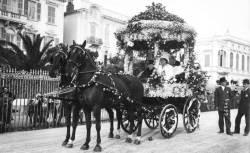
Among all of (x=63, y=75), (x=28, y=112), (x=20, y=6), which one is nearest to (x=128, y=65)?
(x=63, y=75)

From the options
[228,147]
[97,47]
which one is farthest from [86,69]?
[97,47]

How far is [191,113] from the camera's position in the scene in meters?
9.39

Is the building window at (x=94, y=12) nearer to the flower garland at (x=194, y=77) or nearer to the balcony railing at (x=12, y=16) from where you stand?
the balcony railing at (x=12, y=16)

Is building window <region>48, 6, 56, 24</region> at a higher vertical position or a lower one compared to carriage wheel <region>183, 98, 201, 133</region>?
higher

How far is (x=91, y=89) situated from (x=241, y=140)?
194 inches

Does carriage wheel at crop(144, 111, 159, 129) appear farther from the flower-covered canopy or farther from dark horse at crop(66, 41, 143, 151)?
the flower-covered canopy

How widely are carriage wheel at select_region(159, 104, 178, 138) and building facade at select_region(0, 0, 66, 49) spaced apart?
67.0 ft

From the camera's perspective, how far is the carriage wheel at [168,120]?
26.4ft

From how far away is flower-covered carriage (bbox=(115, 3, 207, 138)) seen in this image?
28.0 ft

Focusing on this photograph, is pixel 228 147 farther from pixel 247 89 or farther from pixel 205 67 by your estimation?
pixel 205 67

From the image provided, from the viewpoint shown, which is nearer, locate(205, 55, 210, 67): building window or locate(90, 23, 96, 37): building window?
locate(90, 23, 96, 37): building window

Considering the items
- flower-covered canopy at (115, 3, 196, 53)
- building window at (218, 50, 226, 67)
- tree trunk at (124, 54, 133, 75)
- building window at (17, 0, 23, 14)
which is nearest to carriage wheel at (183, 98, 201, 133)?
flower-covered canopy at (115, 3, 196, 53)

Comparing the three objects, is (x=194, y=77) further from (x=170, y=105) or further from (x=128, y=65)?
(x=128, y=65)

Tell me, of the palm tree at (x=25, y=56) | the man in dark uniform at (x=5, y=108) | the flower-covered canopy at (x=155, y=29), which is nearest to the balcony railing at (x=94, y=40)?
the palm tree at (x=25, y=56)
